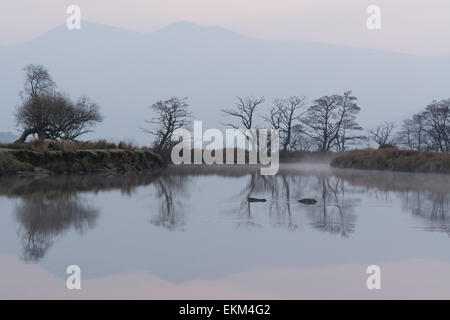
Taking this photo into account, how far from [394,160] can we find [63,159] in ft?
52.9

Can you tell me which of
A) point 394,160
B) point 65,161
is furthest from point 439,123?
point 65,161

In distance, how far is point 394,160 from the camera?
1053 inches

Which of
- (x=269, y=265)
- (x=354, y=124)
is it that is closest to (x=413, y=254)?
(x=269, y=265)

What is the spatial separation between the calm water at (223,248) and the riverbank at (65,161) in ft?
→ 32.7

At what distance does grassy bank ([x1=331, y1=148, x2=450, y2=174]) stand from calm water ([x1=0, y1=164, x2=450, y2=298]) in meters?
15.3

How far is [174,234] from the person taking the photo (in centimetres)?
616

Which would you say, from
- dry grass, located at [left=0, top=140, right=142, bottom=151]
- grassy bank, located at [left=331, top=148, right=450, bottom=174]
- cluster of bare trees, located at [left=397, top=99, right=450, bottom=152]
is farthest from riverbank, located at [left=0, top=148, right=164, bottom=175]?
cluster of bare trees, located at [left=397, top=99, right=450, bottom=152]

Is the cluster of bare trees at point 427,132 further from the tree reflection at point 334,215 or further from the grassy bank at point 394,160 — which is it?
the tree reflection at point 334,215

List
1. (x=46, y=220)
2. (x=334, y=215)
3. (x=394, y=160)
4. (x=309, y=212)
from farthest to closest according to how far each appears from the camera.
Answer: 1. (x=394, y=160)
2. (x=309, y=212)
3. (x=334, y=215)
4. (x=46, y=220)

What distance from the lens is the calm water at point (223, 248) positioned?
153 inches

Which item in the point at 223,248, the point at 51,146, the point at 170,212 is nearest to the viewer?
the point at 223,248

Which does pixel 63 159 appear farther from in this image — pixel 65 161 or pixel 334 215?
pixel 334 215

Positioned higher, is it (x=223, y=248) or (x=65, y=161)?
(x=65, y=161)

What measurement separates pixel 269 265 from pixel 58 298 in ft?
5.90
